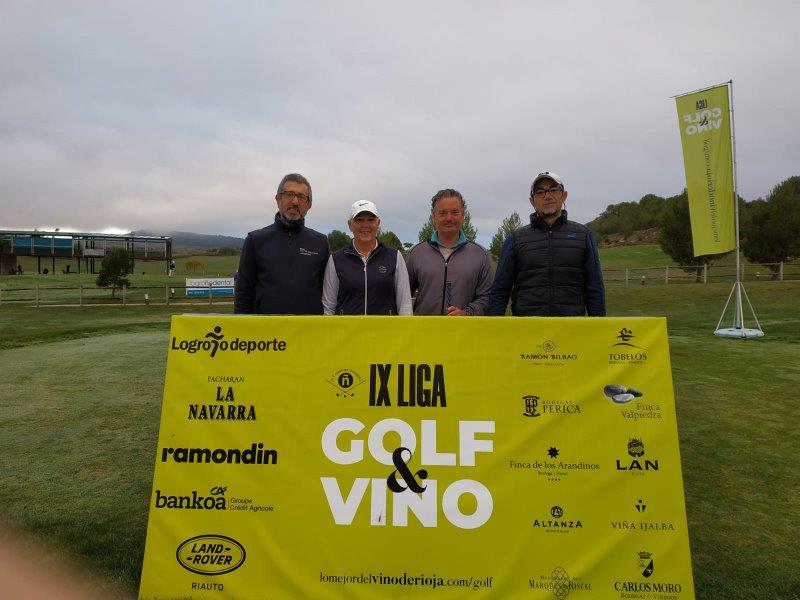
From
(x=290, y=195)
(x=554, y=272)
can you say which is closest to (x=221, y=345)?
(x=290, y=195)

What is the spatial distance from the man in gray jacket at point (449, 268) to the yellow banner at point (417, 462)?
1069 millimetres

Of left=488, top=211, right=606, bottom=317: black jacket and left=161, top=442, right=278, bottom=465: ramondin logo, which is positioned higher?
left=488, top=211, right=606, bottom=317: black jacket

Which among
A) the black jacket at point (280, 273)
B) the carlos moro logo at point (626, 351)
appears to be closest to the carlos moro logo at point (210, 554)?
the black jacket at point (280, 273)

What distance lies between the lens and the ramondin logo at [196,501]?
Answer: 2.69 metres

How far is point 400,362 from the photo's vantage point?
283 centimetres

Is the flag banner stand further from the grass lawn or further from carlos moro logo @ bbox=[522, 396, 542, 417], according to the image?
carlos moro logo @ bbox=[522, 396, 542, 417]

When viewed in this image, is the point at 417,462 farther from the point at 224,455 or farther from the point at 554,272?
the point at 554,272

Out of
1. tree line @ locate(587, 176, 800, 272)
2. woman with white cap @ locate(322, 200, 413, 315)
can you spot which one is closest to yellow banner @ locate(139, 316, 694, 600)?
woman with white cap @ locate(322, 200, 413, 315)

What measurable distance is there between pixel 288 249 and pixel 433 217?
3.87 feet

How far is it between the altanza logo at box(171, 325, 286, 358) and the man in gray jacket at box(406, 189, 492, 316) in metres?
1.40

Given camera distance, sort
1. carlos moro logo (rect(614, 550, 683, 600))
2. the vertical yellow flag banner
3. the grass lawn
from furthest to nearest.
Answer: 1. the vertical yellow flag banner
2. the grass lawn
3. carlos moro logo (rect(614, 550, 683, 600))

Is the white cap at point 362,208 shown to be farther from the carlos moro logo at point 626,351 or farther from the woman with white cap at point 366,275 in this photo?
the carlos moro logo at point 626,351

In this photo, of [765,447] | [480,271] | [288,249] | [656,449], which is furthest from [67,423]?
[765,447]

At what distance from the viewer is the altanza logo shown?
2898mm
